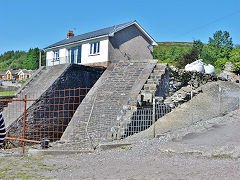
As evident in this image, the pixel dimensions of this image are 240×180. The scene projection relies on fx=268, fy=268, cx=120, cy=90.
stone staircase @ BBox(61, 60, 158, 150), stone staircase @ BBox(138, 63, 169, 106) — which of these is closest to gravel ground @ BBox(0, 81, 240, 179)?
stone staircase @ BBox(61, 60, 158, 150)

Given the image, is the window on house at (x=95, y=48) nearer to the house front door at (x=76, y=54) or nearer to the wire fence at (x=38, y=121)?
the house front door at (x=76, y=54)

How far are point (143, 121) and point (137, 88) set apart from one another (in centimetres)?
271

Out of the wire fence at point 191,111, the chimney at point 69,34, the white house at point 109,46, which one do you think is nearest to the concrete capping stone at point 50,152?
the wire fence at point 191,111

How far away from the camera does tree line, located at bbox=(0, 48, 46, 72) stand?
259 feet

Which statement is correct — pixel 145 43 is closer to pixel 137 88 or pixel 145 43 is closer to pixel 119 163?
pixel 137 88

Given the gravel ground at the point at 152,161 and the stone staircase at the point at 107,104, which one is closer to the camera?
the gravel ground at the point at 152,161

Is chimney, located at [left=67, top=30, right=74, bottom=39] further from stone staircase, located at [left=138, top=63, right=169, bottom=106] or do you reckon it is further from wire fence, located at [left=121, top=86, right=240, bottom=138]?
wire fence, located at [left=121, top=86, right=240, bottom=138]

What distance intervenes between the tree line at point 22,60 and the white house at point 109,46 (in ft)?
123

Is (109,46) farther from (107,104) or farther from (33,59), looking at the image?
(33,59)

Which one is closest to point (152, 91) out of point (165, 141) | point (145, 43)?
point (165, 141)

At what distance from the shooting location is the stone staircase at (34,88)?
13.9 m

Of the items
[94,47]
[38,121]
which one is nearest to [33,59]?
[94,47]

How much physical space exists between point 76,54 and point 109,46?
13.7 feet

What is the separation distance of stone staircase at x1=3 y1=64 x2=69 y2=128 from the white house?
15.6ft
